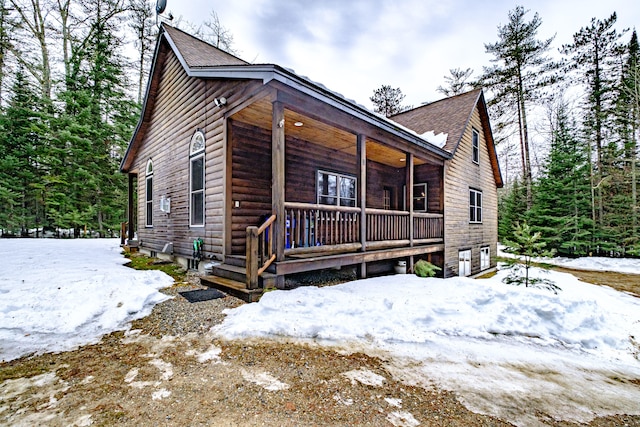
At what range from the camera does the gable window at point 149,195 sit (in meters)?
9.37

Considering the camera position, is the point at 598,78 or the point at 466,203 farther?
the point at 598,78

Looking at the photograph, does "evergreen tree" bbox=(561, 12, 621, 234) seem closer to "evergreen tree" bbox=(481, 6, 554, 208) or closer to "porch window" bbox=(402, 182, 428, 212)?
"evergreen tree" bbox=(481, 6, 554, 208)

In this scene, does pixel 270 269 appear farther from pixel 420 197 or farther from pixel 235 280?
pixel 420 197

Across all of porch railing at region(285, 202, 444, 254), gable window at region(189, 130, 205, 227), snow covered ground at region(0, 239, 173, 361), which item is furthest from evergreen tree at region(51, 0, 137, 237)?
porch railing at region(285, 202, 444, 254)

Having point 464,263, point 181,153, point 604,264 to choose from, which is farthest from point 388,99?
point 181,153

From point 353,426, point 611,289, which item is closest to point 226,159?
point 353,426

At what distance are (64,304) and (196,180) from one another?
3.73 metres

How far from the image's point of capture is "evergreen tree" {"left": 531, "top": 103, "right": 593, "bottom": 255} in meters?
14.5

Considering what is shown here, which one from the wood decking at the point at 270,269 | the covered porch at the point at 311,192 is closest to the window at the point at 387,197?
the covered porch at the point at 311,192

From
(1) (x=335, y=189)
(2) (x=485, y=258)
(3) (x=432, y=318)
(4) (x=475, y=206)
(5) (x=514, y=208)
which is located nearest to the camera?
(3) (x=432, y=318)

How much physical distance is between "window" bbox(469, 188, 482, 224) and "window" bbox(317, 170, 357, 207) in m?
5.31

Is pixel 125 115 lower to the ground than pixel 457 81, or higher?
lower

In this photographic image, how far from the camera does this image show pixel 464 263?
10.4 m

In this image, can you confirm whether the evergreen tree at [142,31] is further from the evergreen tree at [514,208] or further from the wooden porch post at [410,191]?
the evergreen tree at [514,208]
